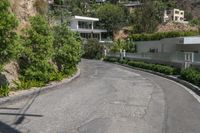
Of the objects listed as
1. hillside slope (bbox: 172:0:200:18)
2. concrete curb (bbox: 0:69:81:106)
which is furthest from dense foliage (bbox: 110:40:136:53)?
hillside slope (bbox: 172:0:200:18)

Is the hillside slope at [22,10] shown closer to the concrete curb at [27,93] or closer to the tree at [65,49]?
the tree at [65,49]

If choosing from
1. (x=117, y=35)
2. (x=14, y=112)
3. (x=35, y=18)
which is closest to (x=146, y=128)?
(x=14, y=112)

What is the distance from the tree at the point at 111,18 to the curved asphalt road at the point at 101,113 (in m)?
72.2

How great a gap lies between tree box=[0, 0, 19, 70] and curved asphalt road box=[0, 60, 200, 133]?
2.01m

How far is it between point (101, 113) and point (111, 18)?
7758cm

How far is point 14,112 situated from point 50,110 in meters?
1.26

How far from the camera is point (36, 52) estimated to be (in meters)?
19.2

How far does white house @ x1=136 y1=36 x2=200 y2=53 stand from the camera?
36.2 meters

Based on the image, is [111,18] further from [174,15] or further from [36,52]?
[36,52]

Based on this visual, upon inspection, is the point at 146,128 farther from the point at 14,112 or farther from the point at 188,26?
the point at 188,26

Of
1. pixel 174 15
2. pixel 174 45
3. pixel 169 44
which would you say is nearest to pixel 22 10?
pixel 174 45

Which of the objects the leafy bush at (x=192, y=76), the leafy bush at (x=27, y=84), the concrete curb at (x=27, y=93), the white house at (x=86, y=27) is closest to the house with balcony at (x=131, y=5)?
the white house at (x=86, y=27)

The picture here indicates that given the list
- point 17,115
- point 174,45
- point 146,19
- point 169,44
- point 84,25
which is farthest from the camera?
point 84,25

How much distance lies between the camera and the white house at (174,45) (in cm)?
3622
